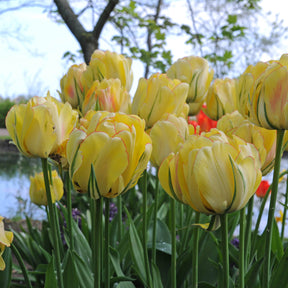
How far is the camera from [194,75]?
0.83 metres

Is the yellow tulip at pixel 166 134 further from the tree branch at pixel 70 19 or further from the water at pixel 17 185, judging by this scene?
the water at pixel 17 185

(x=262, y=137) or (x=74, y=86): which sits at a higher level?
(x=74, y=86)

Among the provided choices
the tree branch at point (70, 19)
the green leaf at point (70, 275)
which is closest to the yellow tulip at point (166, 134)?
the green leaf at point (70, 275)

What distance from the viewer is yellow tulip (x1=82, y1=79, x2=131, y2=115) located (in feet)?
1.98

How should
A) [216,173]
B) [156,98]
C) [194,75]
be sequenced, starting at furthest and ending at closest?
[194,75] → [156,98] → [216,173]

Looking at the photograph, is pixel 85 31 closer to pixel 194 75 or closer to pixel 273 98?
pixel 194 75

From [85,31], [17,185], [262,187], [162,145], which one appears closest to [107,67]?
[162,145]

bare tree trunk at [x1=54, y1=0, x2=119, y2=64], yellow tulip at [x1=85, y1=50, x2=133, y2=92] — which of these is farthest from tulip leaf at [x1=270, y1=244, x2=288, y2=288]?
bare tree trunk at [x1=54, y1=0, x2=119, y2=64]

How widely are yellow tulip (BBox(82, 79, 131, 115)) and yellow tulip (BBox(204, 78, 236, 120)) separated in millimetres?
245

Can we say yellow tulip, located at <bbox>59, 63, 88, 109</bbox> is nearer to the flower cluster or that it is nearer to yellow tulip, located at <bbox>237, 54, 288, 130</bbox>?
the flower cluster

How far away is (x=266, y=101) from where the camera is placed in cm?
45

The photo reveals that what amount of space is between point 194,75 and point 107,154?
1.61ft

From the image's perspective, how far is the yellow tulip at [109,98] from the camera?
0.60 m

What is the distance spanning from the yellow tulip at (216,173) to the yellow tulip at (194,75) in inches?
18.4
